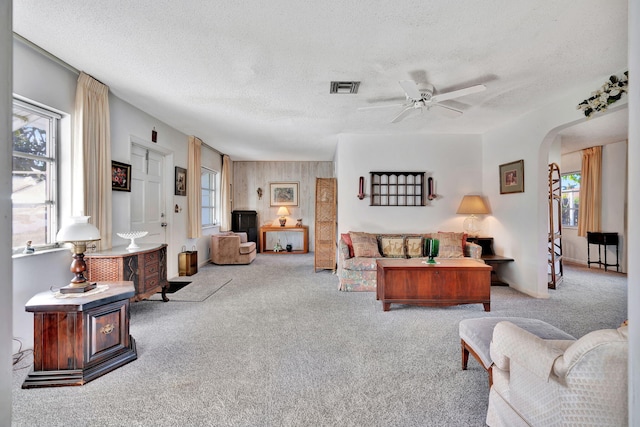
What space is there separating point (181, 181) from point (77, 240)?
3.34 meters

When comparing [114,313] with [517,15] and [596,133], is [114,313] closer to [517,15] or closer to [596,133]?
[517,15]

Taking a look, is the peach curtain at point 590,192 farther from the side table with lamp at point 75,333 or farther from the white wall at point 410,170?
the side table with lamp at point 75,333

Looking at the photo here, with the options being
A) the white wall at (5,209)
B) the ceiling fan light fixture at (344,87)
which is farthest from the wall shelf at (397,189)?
the white wall at (5,209)

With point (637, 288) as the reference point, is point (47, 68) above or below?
above

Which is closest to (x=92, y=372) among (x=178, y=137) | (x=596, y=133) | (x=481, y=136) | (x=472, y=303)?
(x=472, y=303)

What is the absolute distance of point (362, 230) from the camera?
5.49 meters

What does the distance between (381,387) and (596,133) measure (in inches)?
245

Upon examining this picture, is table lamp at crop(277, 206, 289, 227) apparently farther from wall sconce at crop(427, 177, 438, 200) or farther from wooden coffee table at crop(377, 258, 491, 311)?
wooden coffee table at crop(377, 258, 491, 311)

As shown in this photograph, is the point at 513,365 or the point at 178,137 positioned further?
the point at 178,137

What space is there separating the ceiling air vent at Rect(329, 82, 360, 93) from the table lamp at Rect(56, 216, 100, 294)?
8.73 feet

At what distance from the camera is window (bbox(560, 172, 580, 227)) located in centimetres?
708

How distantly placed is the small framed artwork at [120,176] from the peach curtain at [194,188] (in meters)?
1.74

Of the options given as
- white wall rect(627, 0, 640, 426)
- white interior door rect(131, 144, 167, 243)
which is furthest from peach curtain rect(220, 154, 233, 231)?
white wall rect(627, 0, 640, 426)

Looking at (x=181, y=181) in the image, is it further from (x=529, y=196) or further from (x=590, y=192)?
(x=590, y=192)
